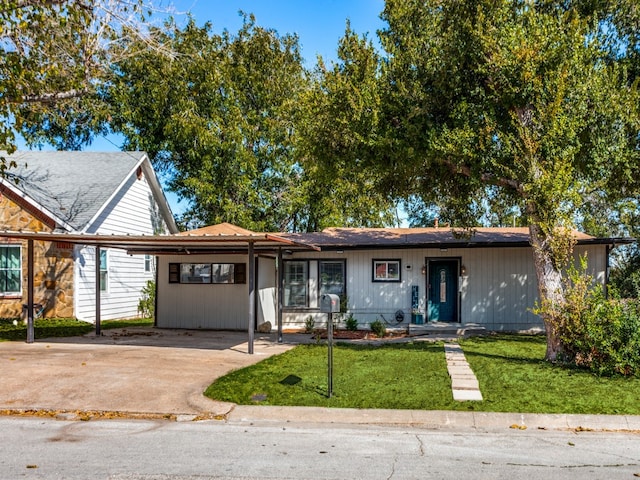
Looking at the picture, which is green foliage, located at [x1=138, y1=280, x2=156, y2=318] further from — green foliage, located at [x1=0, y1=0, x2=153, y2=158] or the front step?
the front step

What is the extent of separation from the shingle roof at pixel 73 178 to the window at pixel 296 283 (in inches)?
254

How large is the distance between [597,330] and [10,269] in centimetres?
1626

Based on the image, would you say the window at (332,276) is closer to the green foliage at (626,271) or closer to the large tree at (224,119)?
the large tree at (224,119)

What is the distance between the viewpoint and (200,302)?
16.8 metres

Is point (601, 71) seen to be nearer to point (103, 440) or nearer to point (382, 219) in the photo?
point (103, 440)

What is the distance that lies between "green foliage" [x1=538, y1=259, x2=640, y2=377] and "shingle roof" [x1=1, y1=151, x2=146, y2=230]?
535 inches

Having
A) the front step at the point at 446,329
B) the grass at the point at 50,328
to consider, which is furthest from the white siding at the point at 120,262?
the front step at the point at 446,329

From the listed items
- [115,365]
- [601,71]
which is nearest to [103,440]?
[115,365]

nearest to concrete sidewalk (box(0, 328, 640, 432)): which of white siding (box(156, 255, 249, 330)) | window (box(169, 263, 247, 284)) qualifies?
white siding (box(156, 255, 249, 330))

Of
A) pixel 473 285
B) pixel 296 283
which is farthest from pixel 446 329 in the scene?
pixel 296 283

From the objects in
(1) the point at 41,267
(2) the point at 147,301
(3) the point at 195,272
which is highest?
(1) the point at 41,267

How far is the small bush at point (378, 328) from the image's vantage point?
1498 cm

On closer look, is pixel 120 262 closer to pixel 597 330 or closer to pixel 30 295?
pixel 30 295

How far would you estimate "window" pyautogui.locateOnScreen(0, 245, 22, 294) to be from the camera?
1648 cm
